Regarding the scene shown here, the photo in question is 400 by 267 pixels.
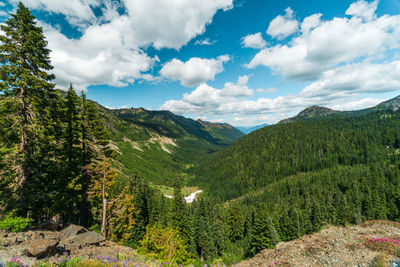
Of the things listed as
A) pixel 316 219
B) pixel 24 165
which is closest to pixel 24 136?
pixel 24 165

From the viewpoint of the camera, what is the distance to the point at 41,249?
880cm

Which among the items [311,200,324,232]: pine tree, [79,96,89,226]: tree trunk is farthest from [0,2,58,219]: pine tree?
[311,200,324,232]: pine tree

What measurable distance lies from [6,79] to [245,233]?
80204 millimetres

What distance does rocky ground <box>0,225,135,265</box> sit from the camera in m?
8.59

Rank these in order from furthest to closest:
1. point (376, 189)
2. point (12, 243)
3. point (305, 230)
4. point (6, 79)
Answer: point (376, 189), point (305, 230), point (6, 79), point (12, 243)

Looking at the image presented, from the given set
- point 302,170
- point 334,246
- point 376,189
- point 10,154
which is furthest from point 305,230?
point 302,170

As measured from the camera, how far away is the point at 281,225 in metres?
58.7

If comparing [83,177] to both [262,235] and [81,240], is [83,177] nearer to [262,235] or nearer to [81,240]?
[81,240]

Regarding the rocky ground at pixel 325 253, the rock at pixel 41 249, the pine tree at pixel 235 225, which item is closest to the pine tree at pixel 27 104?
the rock at pixel 41 249

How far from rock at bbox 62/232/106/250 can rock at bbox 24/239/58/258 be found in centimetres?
236

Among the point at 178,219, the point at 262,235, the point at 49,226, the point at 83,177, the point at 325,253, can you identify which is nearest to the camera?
the point at 49,226

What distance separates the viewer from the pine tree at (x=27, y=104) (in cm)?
1393

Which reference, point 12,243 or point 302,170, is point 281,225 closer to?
point 12,243

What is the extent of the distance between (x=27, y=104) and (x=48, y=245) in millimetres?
12763
